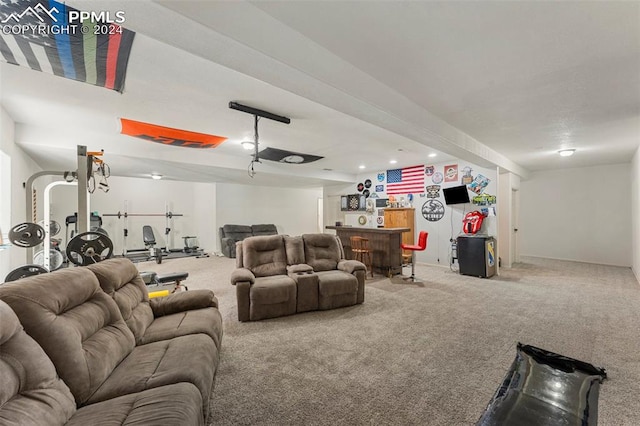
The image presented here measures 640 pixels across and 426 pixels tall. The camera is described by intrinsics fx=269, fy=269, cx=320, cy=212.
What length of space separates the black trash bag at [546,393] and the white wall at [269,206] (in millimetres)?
8814

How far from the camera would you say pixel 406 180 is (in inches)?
304

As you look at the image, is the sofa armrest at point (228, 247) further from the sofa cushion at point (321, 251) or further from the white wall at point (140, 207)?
the sofa cushion at point (321, 251)

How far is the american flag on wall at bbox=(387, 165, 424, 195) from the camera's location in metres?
7.44

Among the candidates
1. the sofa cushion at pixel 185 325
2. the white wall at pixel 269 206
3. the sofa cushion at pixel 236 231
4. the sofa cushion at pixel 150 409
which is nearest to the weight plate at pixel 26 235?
the sofa cushion at pixel 185 325

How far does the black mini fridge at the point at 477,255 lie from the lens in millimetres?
5598

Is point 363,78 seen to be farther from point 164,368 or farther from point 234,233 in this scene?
point 234,233

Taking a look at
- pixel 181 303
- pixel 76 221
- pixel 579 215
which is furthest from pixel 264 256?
pixel 579 215

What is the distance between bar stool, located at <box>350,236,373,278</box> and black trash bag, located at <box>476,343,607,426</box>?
342 centimetres

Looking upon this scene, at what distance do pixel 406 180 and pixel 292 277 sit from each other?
521cm

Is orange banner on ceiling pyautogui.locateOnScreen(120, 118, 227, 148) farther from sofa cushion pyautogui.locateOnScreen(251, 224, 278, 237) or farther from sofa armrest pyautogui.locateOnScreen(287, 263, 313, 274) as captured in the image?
sofa cushion pyautogui.locateOnScreen(251, 224, 278, 237)

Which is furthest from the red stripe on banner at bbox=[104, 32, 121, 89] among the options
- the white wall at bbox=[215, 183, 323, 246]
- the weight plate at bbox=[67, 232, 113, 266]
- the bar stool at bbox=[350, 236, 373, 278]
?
the white wall at bbox=[215, 183, 323, 246]

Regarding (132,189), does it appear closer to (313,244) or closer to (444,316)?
(313,244)

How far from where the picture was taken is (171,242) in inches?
375

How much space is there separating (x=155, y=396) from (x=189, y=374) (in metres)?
0.22
